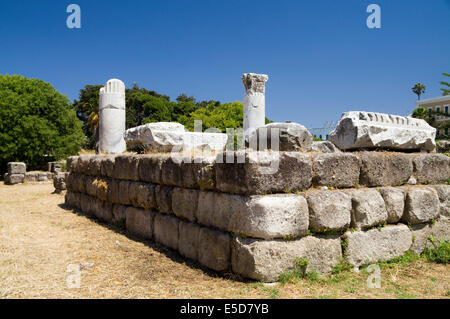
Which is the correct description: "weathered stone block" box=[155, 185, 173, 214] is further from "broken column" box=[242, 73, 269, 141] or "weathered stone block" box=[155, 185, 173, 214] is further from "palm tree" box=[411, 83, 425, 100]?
"palm tree" box=[411, 83, 425, 100]

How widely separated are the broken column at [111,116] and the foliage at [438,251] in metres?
7.83

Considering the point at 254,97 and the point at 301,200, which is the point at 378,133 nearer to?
the point at 301,200

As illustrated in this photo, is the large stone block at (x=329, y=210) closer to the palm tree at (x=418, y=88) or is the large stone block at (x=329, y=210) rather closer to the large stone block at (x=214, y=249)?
the large stone block at (x=214, y=249)

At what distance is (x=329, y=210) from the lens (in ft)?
13.4

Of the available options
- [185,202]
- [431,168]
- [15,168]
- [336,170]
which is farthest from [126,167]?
[15,168]

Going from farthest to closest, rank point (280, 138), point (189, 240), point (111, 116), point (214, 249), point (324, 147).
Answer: point (111, 116) < point (324, 147) < point (189, 240) < point (280, 138) < point (214, 249)

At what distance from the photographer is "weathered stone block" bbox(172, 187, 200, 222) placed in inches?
185

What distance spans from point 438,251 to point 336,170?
6.47ft

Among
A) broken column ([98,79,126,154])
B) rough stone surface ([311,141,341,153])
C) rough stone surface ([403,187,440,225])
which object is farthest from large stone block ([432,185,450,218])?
broken column ([98,79,126,154])

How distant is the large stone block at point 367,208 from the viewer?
4.36 m

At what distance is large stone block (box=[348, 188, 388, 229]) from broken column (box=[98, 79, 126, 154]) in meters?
7.28

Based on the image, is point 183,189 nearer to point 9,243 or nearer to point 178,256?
point 178,256

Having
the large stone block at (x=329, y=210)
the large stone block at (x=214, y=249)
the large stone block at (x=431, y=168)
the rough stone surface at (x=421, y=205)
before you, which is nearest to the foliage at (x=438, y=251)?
the rough stone surface at (x=421, y=205)

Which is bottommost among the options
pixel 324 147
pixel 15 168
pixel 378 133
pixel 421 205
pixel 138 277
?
pixel 138 277
